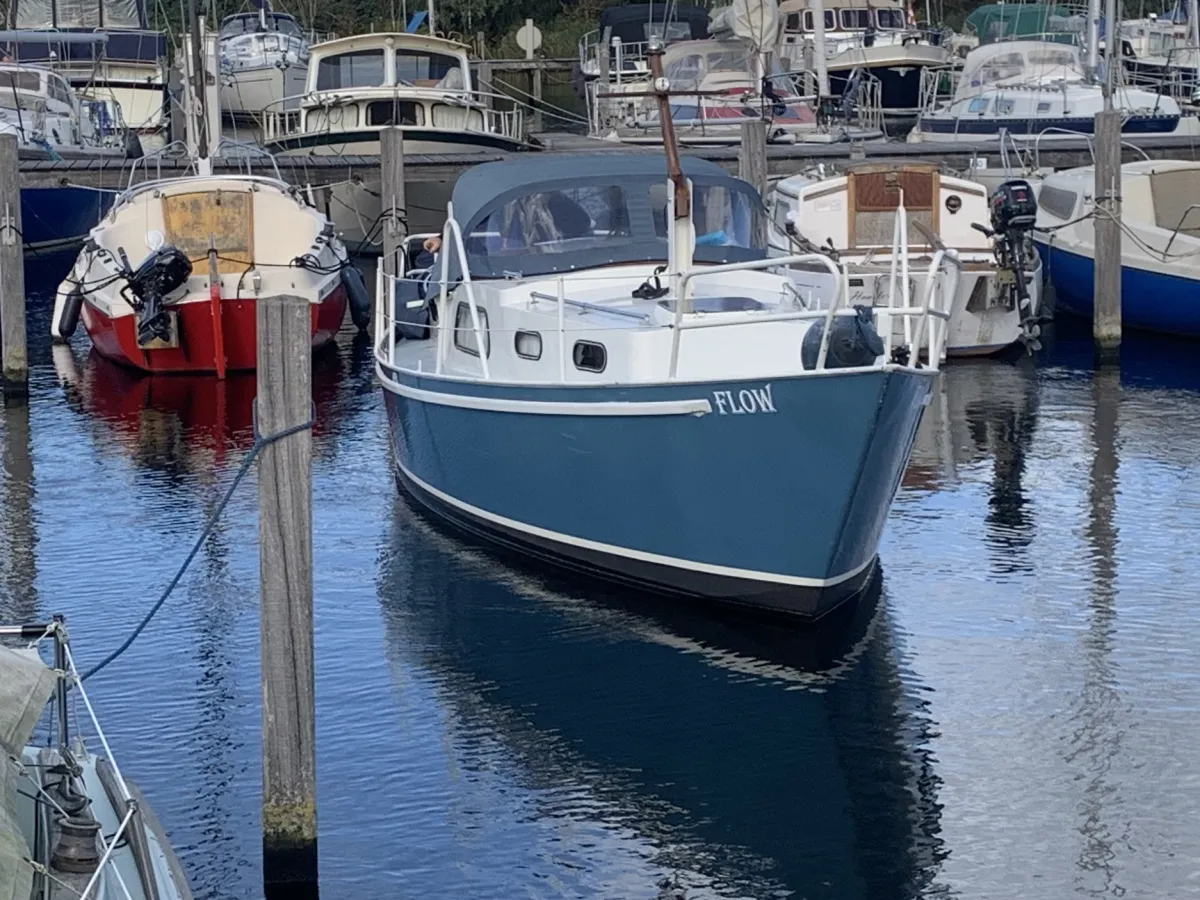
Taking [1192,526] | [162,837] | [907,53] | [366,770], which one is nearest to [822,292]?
[1192,526]

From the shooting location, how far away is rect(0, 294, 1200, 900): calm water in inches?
355

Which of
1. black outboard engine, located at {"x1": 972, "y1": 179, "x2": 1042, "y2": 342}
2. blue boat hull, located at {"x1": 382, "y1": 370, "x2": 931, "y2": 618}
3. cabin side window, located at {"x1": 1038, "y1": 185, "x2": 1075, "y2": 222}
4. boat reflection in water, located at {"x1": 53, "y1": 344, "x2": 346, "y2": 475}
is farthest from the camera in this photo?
cabin side window, located at {"x1": 1038, "y1": 185, "x2": 1075, "y2": 222}

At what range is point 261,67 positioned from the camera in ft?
140

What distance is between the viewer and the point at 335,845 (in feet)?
29.7

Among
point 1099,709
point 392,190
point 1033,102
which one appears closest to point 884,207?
point 392,190

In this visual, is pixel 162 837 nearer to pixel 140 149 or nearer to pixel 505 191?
pixel 505 191

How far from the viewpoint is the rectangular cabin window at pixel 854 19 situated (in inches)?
1777

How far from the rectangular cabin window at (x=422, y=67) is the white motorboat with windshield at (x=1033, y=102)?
8.19m

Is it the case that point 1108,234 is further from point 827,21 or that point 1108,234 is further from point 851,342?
point 827,21

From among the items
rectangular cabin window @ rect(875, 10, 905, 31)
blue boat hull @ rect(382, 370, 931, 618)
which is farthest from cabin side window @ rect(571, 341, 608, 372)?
rectangular cabin window @ rect(875, 10, 905, 31)

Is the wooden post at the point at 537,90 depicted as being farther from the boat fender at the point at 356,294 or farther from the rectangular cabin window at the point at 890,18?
the boat fender at the point at 356,294

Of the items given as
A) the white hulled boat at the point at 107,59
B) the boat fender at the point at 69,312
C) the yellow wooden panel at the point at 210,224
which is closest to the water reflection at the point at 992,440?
the yellow wooden panel at the point at 210,224

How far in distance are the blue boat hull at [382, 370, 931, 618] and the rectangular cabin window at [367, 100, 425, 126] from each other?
16.8 meters

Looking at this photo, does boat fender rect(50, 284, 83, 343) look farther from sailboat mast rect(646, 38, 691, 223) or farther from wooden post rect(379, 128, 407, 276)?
sailboat mast rect(646, 38, 691, 223)
